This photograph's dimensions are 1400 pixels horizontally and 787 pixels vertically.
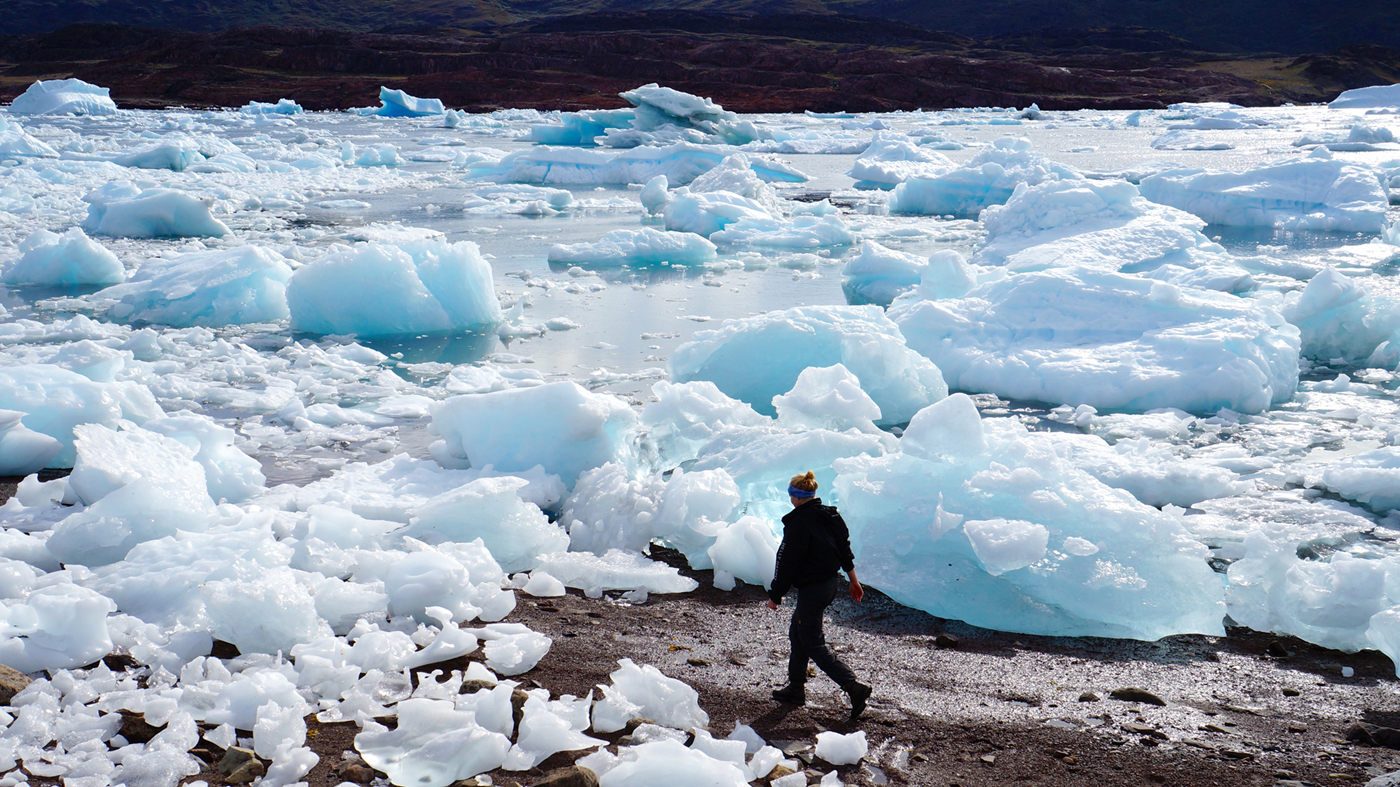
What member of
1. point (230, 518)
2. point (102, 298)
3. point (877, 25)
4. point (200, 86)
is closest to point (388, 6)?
point (877, 25)

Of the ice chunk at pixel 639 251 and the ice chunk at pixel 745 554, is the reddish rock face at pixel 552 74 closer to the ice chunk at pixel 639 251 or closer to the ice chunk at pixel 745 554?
the ice chunk at pixel 639 251

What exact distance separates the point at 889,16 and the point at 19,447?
92319 mm

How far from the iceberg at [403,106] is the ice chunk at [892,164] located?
20.7 meters

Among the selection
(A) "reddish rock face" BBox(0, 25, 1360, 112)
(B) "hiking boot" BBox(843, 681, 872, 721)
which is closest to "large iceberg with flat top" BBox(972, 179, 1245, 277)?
(B) "hiking boot" BBox(843, 681, 872, 721)

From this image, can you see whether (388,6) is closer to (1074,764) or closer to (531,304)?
(531,304)

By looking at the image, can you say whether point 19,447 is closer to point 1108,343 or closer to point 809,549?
point 809,549

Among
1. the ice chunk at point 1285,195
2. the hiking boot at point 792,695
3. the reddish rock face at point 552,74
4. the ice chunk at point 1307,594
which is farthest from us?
the reddish rock face at point 552,74

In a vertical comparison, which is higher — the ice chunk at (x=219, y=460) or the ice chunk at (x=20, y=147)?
the ice chunk at (x=20, y=147)

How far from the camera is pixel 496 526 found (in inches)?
163

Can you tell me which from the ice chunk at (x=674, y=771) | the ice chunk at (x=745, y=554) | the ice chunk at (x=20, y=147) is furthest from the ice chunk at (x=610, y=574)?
the ice chunk at (x=20, y=147)

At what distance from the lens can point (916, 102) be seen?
4366cm

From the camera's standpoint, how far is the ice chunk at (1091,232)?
9.48 meters

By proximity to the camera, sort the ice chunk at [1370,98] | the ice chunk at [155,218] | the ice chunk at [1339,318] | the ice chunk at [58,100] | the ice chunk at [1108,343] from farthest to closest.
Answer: the ice chunk at [1370,98], the ice chunk at [58,100], the ice chunk at [155,218], the ice chunk at [1339,318], the ice chunk at [1108,343]

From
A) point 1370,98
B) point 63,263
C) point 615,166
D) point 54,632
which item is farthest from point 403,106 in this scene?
point 1370,98
